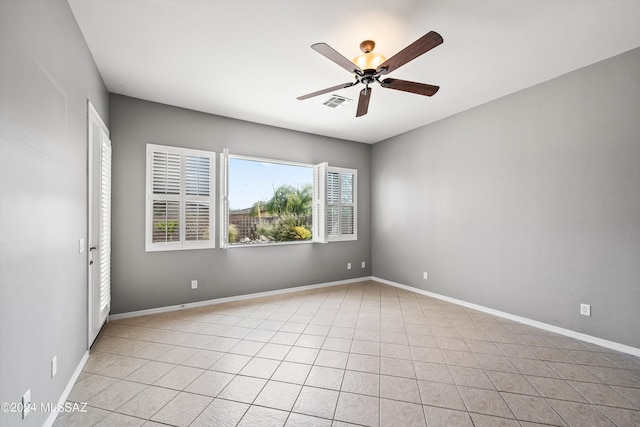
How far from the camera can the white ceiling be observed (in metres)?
2.09

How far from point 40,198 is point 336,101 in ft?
9.94

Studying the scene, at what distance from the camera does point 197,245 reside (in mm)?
3961

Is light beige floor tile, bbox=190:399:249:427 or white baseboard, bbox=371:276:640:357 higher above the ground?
white baseboard, bbox=371:276:640:357

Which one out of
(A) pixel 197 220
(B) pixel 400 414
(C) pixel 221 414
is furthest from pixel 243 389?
(A) pixel 197 220

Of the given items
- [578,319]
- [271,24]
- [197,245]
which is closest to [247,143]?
[197,245]

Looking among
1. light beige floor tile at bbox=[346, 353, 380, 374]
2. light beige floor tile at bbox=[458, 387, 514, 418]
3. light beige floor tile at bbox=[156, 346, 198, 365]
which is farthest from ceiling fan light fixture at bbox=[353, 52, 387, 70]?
light beige floor tile at bbox=[156, 346, 198, 365]

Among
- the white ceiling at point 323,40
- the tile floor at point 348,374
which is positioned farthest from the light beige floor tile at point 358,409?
the white ceiling at point 323,40

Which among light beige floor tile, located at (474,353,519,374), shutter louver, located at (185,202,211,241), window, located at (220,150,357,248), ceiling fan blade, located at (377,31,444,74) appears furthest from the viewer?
window, located at (220,150,357,248)

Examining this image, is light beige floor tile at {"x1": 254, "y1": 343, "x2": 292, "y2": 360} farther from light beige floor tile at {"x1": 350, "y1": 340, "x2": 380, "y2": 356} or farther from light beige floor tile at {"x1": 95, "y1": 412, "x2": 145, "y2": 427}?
light beige floor tile at {"x1": 95, "y1": 412, "x2": 145, "y2": 427}

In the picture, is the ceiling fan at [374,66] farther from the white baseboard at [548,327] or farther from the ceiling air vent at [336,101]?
the white baseboard at [548,327]

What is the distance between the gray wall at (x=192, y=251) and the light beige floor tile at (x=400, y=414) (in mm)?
2920

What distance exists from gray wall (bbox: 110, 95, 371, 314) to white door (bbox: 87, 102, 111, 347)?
50 cm

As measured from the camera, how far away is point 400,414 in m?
1.83

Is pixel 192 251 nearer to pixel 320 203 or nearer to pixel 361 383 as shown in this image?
pixel 320 203
